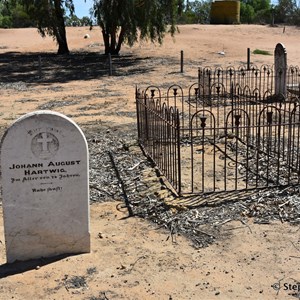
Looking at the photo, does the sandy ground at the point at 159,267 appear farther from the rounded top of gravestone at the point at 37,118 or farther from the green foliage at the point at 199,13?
the green foliage at the point at 199,13

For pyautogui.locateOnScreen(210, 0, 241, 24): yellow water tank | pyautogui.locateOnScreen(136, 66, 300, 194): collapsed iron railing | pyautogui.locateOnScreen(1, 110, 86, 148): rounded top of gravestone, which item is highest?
pyautogui.locateOnScreen(210, 0, 241, 24): yellow water tank

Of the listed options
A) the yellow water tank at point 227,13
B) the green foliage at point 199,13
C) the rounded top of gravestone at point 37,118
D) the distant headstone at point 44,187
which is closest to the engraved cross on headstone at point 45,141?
the distant headstone at point 44,187

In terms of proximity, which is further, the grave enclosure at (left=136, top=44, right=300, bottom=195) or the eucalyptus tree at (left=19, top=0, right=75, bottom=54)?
the eucalyptus tree at (left=19, top=0, right=75, bottom=54)

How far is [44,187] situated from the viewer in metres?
4.53

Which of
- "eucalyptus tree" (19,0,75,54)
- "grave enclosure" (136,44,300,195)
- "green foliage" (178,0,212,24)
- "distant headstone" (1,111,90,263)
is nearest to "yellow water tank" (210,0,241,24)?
"green foliage" (178,0,212,24)

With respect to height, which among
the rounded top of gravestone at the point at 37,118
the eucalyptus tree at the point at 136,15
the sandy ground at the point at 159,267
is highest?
the eucalyptus tree at the point at 136,15

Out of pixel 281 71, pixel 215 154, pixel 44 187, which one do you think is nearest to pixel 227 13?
pixel 281 71

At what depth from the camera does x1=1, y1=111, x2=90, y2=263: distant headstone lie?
4.37 metres

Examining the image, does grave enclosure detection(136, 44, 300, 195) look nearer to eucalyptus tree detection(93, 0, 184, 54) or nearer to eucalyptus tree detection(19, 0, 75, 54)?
eucalyptus tree detection(93, 0, 184, 54)

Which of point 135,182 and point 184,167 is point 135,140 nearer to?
point 184,167

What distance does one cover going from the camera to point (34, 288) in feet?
13.8

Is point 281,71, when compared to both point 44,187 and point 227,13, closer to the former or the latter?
point 44,187

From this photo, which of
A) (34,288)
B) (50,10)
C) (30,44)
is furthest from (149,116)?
(30,44)

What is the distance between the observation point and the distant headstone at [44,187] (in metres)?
4.37
